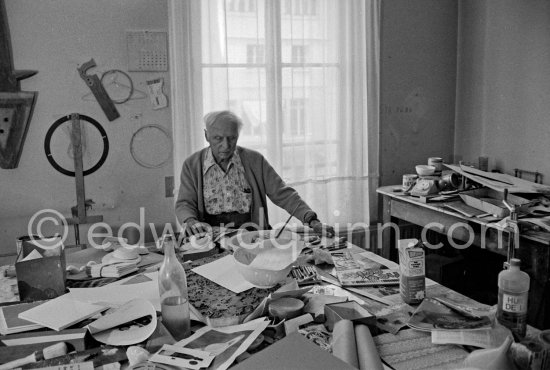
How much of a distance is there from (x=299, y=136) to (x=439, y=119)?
1.20 meters

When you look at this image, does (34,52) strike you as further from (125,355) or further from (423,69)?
(423,69)

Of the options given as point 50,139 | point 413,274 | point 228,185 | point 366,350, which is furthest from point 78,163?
point 366,350

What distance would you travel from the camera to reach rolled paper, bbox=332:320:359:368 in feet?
3.98

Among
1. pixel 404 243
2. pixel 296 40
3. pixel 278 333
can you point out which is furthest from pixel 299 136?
pixel 278 333

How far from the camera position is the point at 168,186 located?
3164 mm

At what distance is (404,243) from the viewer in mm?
1625

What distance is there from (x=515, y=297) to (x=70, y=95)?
2.51m

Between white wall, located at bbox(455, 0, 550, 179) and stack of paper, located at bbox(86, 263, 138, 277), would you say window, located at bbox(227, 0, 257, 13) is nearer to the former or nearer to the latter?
white wall, located at bbox(455, 0, 550, 179)

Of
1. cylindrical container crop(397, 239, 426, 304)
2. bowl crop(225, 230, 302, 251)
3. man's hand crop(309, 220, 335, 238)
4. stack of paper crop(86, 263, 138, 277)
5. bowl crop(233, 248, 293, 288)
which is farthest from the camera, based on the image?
man's hand crop(309, 220, 335, 238)

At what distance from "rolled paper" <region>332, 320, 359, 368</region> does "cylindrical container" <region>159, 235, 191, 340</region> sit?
0.41 meters

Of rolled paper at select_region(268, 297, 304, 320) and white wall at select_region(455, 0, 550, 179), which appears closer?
rolled paper at select_region(268, 297, 304, 320)

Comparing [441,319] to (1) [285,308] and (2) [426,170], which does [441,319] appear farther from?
(2) [426,170]

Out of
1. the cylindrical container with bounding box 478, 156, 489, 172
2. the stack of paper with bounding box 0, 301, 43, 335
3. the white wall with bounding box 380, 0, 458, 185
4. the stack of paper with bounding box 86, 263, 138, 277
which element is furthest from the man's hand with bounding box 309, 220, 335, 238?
the cylindrical container with bounding box 478, 156, 489, 172

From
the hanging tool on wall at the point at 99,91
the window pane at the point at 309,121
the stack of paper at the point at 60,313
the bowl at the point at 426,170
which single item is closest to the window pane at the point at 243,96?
the window pane at the point at 309,121
